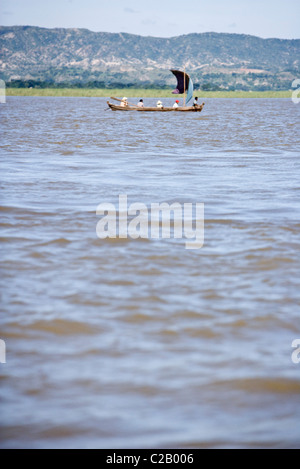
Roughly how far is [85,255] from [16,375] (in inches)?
116

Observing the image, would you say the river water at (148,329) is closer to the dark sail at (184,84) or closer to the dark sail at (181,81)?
the dark sail at (184,84)

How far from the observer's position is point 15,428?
363cm

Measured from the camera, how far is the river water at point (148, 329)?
12.0 feet

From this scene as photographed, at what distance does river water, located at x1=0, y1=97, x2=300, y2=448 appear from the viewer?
3672mm

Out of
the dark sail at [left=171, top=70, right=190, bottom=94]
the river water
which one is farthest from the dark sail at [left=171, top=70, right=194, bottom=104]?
the river water

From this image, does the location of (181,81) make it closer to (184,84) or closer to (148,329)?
(184,84)

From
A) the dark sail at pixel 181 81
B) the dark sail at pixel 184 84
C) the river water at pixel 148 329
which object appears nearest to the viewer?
the river water at pixel 148 329

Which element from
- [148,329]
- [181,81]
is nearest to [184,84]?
[181,81]

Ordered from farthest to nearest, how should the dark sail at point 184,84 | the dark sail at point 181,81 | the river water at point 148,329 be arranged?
the dark sail at point 181,81
the dark sail at point 184,84
the river water at point 148,329

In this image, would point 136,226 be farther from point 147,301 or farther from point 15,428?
point 15,428

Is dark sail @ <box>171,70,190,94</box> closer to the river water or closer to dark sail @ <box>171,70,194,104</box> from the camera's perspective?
dark sail @ <box>171,70,194,104</box>

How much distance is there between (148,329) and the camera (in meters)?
4.97

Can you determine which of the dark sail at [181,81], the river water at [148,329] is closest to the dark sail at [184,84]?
the dark sail at [181,81]
